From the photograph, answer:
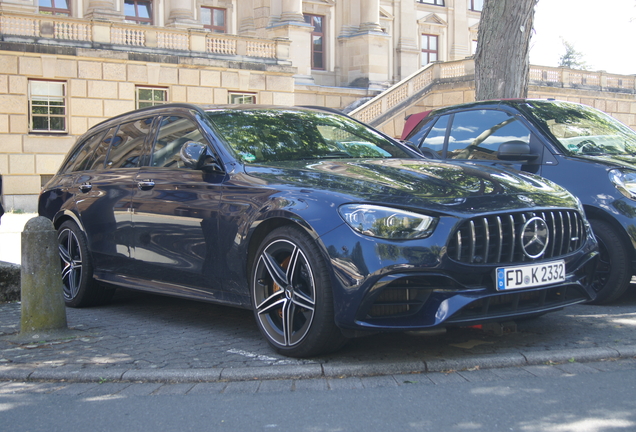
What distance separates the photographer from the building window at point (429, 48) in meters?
43.8

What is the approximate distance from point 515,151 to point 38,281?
4200 millimetres

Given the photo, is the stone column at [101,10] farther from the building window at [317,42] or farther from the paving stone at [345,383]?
the paving stone at [345,383]

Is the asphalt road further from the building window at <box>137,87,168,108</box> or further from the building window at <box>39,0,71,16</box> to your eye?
the building window at <box>39,0,71,16</box>

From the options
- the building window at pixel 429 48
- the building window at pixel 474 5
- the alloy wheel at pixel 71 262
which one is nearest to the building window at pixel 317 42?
the building window at pixel 429 48

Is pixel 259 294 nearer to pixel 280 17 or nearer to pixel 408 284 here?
pixel 408 284

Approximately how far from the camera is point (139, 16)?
103ft

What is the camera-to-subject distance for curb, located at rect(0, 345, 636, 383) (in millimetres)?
4523

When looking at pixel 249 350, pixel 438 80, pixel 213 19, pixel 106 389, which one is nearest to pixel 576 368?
pixel 249 350

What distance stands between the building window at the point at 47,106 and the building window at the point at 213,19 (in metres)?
13.0

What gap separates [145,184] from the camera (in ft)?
20.3

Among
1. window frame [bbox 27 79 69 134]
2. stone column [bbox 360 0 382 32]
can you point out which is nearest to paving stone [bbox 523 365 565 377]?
window frame [bbox 27 79 69 134]

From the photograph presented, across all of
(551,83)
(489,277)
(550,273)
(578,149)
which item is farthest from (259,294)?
(551,83)

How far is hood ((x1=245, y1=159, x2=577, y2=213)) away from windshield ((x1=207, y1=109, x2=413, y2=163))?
251 millimetres

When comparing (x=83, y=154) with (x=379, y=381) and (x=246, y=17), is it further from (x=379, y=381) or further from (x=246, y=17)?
(x=246, y=17)
